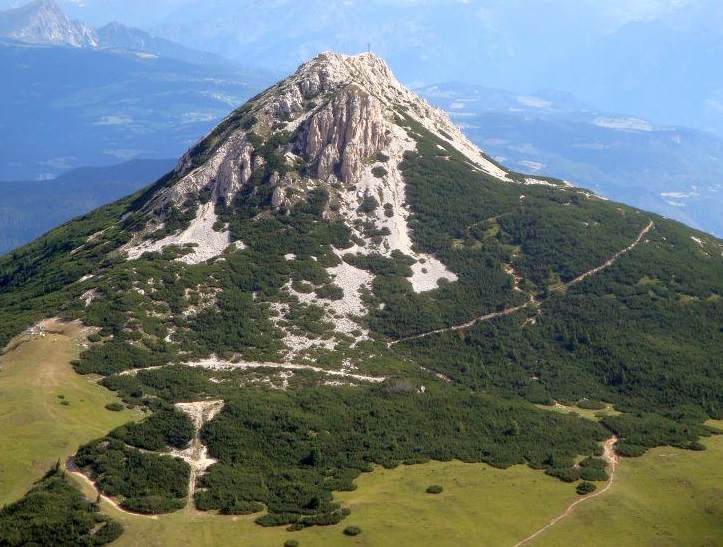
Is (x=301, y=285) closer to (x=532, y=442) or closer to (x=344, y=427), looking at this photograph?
(x=344, y=427)


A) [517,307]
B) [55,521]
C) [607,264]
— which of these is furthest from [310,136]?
[55,521]

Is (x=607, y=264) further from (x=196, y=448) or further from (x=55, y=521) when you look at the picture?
(x=55, y=521)

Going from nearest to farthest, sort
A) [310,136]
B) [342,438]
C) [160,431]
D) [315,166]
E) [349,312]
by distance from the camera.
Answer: [160,431], [342,438], [349,312], [315,166], [310,136]

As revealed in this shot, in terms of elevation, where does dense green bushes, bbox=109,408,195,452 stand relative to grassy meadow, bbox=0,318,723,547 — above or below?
above

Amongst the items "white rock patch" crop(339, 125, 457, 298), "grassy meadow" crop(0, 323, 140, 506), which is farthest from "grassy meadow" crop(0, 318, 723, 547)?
"white rock patch" crop(339, 125, 457, 298)

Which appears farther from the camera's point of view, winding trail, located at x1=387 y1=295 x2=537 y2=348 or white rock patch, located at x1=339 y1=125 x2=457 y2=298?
white rock patch, located at x1=339 y1=125 x2=457 y2=298

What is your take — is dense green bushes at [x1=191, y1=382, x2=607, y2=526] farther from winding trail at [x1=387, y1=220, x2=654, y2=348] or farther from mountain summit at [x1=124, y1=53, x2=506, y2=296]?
mountain summit at [x1=124, y1=53, x2=506, y2=296]

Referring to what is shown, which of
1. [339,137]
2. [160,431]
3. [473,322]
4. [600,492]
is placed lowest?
[600,492]

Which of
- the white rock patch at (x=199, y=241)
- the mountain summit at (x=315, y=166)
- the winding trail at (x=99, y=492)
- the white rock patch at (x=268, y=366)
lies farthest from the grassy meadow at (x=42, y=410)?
the mountain summit at (x=315, y=166)
